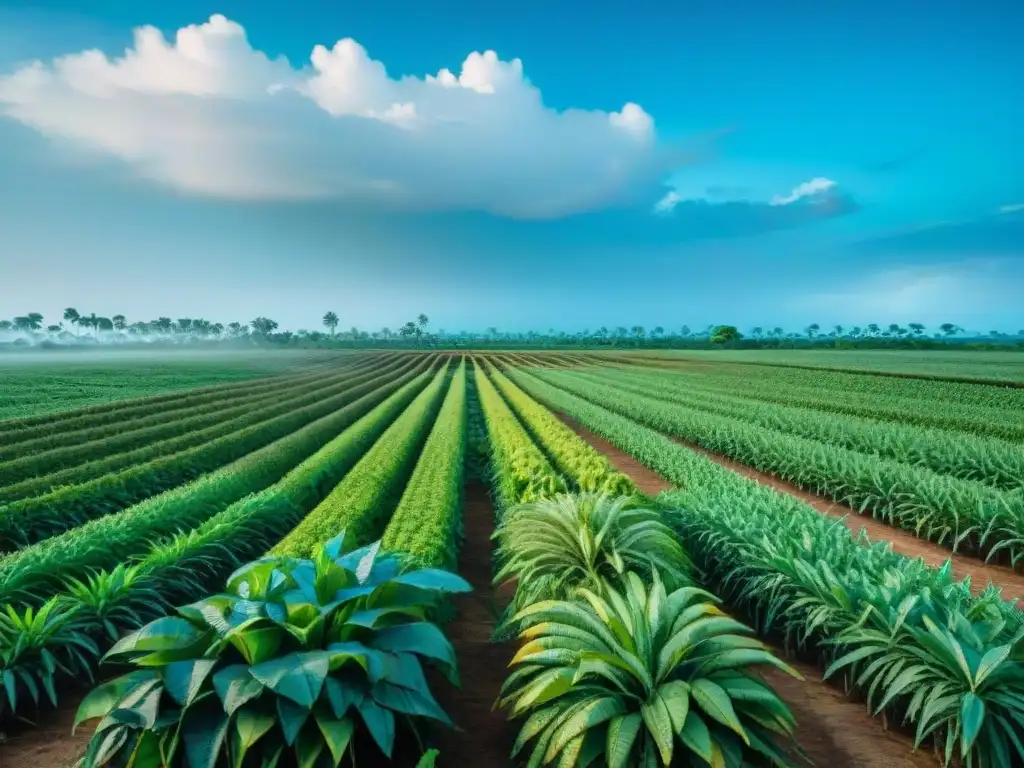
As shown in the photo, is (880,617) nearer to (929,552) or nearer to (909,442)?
(929,552)

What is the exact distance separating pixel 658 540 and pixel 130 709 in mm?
4047

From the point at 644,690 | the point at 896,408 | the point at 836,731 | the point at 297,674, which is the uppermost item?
the point at 297,674

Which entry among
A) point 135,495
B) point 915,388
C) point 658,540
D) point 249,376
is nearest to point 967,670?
point 658,540

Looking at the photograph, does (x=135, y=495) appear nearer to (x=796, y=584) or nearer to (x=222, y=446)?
(x=222, y=446)

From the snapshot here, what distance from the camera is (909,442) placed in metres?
13.3

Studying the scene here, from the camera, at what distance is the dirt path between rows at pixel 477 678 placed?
386 cm

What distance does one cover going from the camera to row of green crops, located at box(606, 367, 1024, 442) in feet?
55.1

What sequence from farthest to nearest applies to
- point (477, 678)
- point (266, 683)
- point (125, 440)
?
point (125, 440)
point (477, 678)
point (266, 683)

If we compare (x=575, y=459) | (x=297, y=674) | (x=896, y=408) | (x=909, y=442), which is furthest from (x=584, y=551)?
(x=896, y=408)

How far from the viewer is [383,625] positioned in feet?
12.0

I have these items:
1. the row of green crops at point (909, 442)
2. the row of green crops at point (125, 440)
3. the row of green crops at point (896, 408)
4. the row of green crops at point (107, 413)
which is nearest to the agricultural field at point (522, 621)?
the row of green crops at point (909, 442)

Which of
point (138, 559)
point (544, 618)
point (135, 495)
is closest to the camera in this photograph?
point (544, 618)

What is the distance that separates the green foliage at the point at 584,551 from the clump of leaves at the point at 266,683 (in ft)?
5.04

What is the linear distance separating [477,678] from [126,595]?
11.1ft
